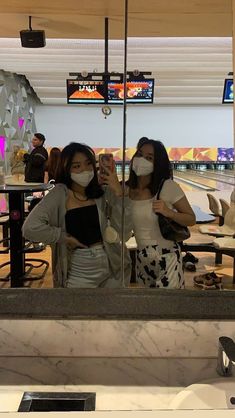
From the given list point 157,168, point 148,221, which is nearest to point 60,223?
point 148,221

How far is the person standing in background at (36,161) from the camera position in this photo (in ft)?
6.17

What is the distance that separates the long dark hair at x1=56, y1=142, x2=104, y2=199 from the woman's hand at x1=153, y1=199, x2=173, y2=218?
0.20 metres

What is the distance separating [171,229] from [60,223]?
40 centimetres

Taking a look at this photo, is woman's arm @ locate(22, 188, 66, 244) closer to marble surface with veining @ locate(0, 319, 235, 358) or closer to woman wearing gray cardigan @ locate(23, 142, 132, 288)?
woman wearing gray cardigan @ locate(23, 142, 132, 288)

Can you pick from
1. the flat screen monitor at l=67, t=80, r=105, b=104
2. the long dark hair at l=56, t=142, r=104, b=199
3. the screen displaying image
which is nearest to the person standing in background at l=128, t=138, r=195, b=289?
the long dark hair at l=56, t=142, r=104, b=199

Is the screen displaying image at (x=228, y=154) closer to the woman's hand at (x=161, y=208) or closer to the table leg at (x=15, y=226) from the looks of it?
the woman's hand at (x=161, y=208)

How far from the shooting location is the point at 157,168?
64.4 inches

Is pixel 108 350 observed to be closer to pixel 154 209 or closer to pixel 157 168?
pixel 154 209

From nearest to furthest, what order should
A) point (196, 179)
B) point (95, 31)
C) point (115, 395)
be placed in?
1. point (115, 395)
2. point (95, 31)
3. point (196, 179)

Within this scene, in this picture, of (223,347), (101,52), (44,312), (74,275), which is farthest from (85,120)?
(223,347)

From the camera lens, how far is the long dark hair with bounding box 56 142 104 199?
1525 millimetres

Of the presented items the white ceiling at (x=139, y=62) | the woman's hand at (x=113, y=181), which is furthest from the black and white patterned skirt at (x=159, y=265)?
the white ceiling at (x=139, y=62)

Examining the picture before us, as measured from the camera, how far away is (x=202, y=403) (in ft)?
3.24

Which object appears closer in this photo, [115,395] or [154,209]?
[115,395]
